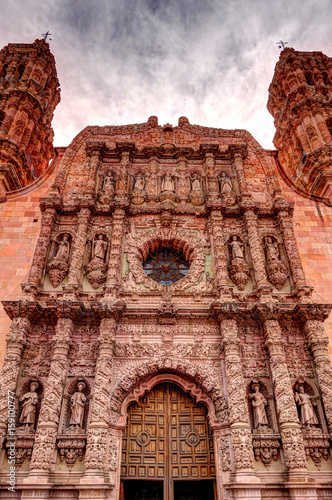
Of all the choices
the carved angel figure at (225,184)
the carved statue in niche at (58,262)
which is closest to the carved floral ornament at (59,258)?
the carved statue in niche at (58,262)

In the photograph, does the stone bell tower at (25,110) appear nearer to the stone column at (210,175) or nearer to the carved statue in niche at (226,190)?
the stone column at (210,175)

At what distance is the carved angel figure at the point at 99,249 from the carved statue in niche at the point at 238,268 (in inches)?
147

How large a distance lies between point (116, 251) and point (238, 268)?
3553 millimetres

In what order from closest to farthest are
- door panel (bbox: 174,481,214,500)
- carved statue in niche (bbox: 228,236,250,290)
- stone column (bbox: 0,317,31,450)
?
stone column (bbox: 0,317,31,450)
door panel (bbox: 174,481,214,500)
carved statue in niche (bbox: 228,236,250,290)

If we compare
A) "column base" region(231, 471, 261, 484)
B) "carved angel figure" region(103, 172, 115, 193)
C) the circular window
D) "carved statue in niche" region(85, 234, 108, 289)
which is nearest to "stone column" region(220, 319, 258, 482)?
"column base" region(231, 471, 261, 484)

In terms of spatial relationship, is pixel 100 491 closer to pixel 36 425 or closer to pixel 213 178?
pixel 36 425

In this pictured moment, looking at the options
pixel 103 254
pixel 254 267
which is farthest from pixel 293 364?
pixel 103 254

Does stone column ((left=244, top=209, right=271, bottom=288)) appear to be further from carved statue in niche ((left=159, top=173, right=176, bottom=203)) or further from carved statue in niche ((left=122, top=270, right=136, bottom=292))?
carved statue in niche ((left=122, top=270, right=136, bottom=292))

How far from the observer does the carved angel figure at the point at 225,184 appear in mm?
12195

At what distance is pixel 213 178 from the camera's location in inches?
491

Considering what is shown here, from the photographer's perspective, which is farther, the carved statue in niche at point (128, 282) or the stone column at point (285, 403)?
the carved statue in niche at point (128, 282)

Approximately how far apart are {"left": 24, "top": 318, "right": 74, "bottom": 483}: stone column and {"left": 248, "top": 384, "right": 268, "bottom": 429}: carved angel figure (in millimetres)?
4459

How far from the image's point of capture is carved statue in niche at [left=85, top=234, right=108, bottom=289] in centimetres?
1008

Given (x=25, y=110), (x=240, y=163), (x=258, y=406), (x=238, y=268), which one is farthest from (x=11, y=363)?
(x=25, y=110)
